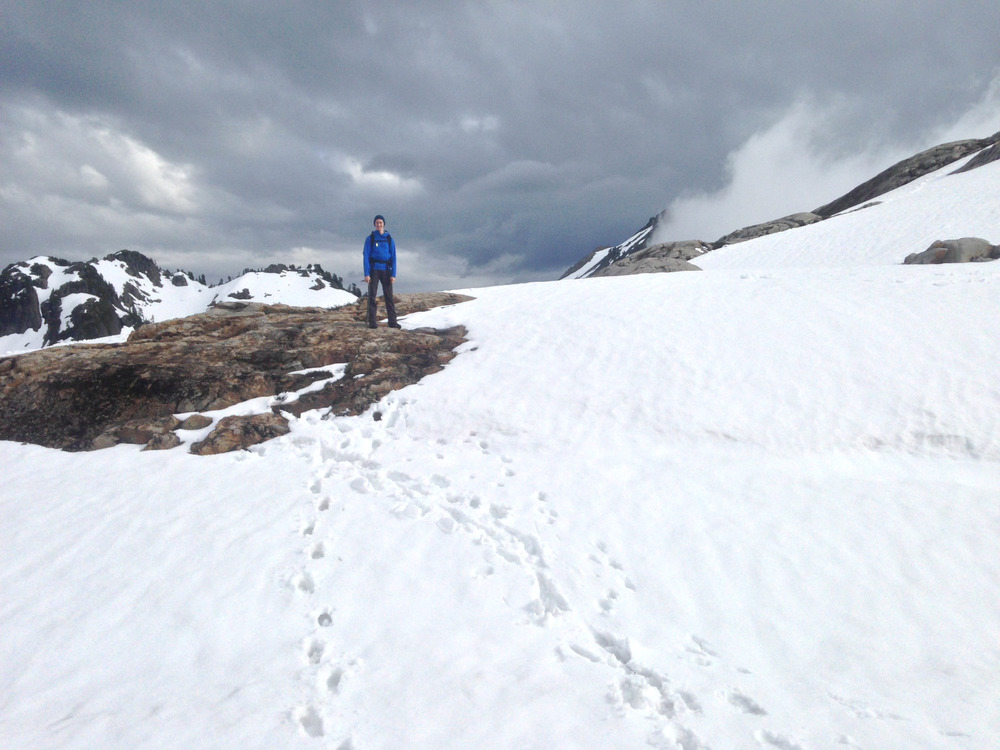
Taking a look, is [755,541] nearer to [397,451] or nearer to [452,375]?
[397,451]

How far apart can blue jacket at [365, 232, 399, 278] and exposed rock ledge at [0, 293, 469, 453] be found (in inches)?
74.8

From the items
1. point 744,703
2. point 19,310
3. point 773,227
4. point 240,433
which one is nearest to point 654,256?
point 773,227

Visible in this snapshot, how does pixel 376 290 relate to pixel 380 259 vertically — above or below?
below

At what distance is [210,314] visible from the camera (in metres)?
15.6

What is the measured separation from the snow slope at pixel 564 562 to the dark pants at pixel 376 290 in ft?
13.2

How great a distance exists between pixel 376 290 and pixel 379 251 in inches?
51.1

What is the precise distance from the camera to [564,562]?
637cm

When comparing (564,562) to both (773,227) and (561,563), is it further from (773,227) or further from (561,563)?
(773,227)

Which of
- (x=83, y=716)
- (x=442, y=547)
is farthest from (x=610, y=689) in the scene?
(x=83, y=716)

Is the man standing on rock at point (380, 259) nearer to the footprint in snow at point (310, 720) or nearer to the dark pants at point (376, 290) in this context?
the dark pants at point (376, 290)

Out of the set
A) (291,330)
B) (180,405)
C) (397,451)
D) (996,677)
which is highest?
(291,330)

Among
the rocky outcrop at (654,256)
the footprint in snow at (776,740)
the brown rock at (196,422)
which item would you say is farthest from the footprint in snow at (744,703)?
the rocky outcrop at (654,256)

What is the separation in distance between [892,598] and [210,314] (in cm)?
1819

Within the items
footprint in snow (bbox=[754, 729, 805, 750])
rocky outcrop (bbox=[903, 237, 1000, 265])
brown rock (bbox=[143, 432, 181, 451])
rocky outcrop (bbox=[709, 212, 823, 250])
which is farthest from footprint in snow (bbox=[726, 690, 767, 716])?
rocky outcrop (bbox=[709, 212, 823, 250])
